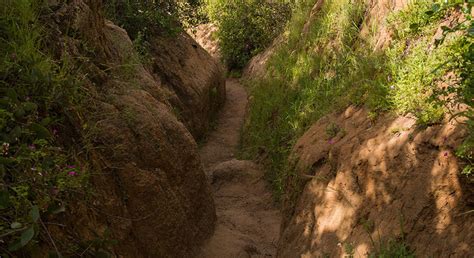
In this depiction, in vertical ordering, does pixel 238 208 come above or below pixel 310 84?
below

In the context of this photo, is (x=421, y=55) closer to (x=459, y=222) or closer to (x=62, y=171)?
(x=459, y=222)

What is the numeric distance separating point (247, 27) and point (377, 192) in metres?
11.2

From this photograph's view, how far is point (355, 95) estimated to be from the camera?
5184mm

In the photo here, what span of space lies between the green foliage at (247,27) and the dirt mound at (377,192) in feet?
29.2

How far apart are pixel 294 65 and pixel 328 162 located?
4.03 meters

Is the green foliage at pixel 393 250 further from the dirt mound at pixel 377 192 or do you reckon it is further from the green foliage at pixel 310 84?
the green foliage at pixel 310 84

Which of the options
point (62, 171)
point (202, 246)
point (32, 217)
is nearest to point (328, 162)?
point (202, 246)

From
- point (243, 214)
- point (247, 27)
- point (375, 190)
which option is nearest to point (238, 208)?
point (243, 214)

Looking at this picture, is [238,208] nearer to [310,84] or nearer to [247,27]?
[310,84]

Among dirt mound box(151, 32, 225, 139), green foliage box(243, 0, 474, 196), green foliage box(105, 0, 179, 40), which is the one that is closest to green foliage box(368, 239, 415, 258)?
green foliage box(243, 0, 474, 196)

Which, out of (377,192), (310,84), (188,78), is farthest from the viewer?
(188,78)

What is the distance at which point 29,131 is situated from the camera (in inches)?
111

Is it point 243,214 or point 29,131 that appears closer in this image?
point 29,131

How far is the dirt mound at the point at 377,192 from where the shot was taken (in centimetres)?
317
